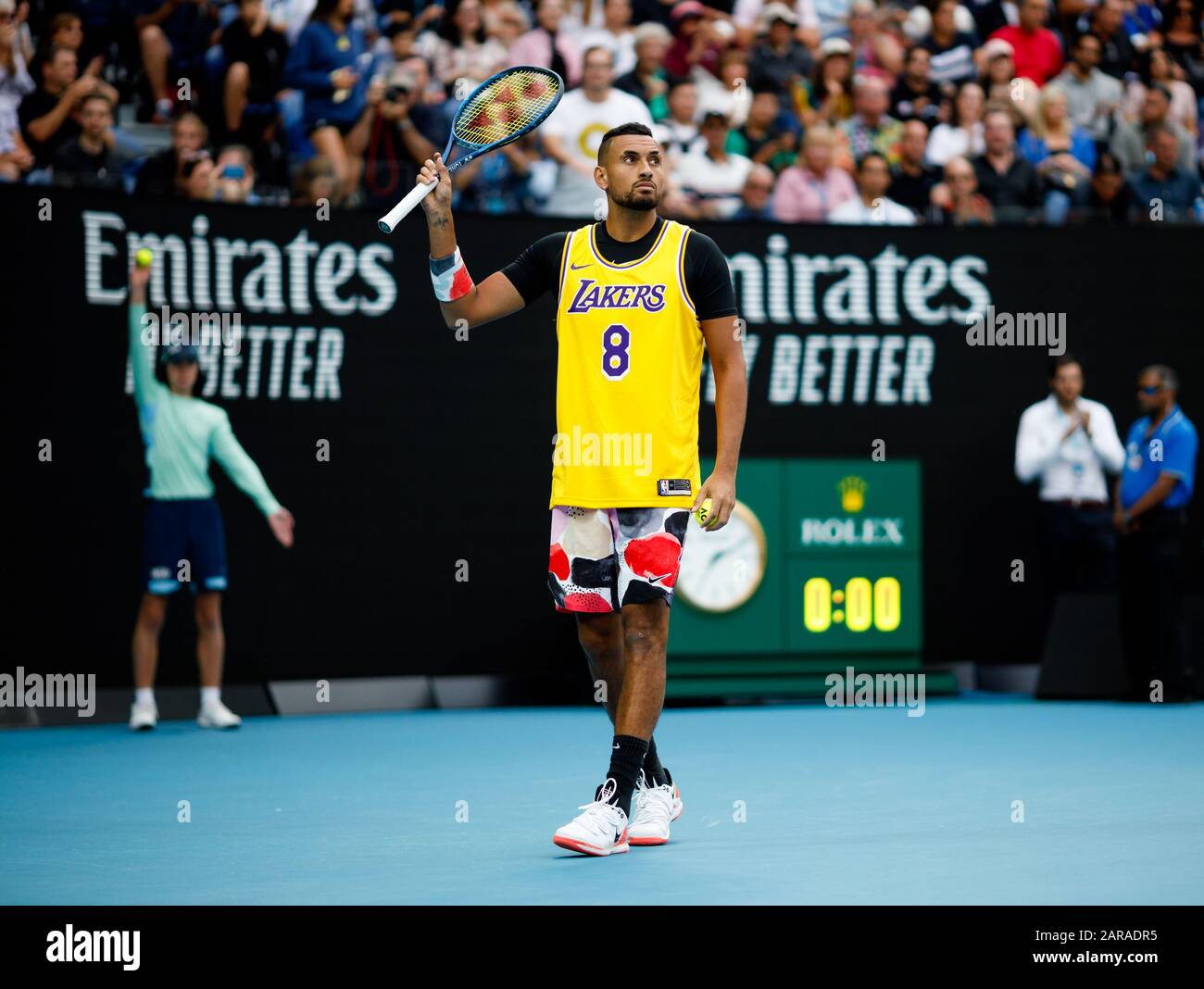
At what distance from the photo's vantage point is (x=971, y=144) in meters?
13.7

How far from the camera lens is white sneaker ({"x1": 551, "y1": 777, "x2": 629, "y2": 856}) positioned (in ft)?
18.2

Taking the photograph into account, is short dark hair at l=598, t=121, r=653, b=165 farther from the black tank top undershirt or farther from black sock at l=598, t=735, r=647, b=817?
black sock at l=598, t=735, r=647, b=817

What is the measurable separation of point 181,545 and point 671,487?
5181mm

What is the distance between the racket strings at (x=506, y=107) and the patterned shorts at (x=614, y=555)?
138cm

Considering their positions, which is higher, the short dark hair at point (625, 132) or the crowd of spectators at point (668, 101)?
the crowd of spectators at point (668, 101)

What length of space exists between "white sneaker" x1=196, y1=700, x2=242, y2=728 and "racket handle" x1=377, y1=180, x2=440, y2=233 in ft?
17.8

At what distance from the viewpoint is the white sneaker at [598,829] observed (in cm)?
554

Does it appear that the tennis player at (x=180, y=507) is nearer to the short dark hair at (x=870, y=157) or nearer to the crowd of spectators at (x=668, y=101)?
the crowd of spectators at (x=668, y=101)

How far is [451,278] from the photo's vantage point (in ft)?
19.2

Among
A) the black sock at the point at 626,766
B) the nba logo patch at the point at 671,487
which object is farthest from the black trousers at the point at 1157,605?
the black sock at the point at 626,766

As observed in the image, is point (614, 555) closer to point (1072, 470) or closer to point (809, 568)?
point (809, 568)

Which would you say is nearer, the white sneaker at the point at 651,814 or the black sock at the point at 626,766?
the black sock at the point at 626,766
